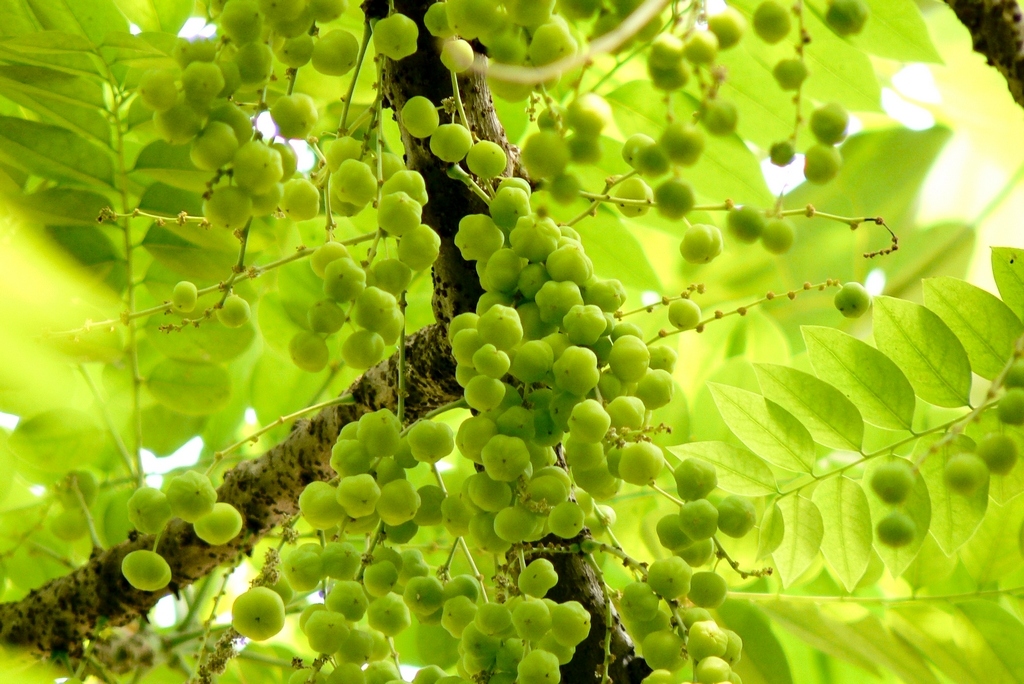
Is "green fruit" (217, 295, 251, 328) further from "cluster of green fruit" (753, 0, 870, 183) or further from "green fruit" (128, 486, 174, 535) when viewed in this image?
"cluster of green fruit" (753, 0, 870, 183)

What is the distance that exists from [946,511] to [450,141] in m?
0.50

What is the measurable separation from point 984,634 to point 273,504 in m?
0.80

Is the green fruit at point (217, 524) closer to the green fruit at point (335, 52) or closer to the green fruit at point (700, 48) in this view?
the green fruit at point (335, 52)

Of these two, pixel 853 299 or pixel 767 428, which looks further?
pixel 767 428

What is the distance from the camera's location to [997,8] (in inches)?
21.8

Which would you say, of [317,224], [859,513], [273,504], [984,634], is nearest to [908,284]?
[984,634]

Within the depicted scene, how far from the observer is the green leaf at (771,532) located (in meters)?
0.77

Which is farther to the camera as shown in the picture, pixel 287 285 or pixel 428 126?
pixel 287 285

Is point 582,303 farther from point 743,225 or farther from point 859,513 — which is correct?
point 859,513

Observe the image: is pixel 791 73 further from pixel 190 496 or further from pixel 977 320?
pixel 190 496

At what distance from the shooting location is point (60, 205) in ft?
3.21

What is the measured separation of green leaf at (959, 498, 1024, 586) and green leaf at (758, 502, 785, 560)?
0.33m

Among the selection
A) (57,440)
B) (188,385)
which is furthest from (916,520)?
(57,440)

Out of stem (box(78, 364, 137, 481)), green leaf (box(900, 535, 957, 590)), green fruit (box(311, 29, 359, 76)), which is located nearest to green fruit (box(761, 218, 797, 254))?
green fruit (box(311, 29, 359, 76))
